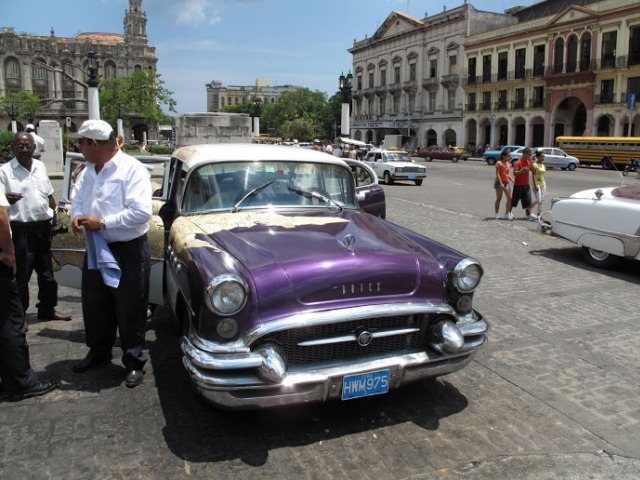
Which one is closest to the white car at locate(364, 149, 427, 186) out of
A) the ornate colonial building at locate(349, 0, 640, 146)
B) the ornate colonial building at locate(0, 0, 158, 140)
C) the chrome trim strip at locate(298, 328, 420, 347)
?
the chrome trim strip at locate(298, 328, 420, 347)

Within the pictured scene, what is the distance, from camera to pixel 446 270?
3.82 meters

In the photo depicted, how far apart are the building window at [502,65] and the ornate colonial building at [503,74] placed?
0.09 m

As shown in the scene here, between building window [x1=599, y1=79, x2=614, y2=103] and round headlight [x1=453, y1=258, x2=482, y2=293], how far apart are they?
4755cm

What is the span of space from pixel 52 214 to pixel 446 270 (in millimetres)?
3644

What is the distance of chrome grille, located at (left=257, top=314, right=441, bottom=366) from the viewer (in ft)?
10.9

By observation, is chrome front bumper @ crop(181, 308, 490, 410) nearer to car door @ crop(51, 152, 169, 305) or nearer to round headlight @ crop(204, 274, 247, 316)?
round headlight @ crop(204, 274, 247, 316)

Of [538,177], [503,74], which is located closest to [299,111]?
[503,74]

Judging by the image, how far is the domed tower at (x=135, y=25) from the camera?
368ft

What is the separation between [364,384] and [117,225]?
1.99m

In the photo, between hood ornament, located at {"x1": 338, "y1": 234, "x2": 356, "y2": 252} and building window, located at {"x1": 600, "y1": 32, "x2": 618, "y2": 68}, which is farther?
building window, located at {"x1": 600, "y1": 32, "x2": 618, "y2": 68}

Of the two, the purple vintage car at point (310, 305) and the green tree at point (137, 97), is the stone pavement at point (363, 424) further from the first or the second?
the green tree at point (137, 97)

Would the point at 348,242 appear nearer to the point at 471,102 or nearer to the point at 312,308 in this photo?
the point at 312,308

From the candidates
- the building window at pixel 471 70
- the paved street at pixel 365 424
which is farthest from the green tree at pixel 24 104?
the paved street at pixel 365 424

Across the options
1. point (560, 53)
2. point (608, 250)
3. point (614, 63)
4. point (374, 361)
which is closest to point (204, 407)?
point (374, 361)
